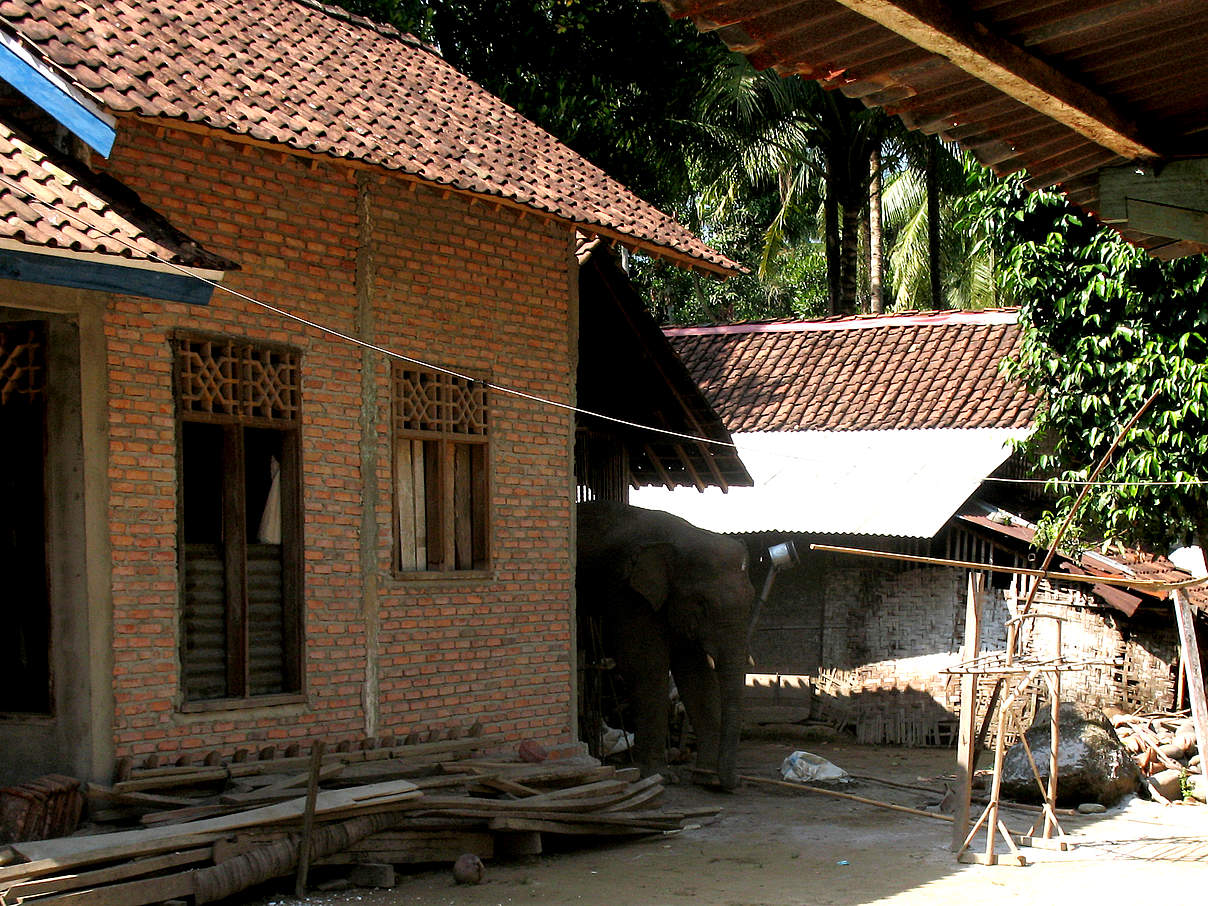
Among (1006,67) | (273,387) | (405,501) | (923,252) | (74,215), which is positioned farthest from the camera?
(923,252)

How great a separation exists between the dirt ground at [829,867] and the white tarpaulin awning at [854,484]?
145 inches

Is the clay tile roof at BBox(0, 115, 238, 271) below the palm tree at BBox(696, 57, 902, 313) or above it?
below

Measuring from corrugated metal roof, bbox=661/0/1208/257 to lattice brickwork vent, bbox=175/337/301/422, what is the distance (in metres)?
5.60

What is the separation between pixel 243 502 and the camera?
27.6 ft

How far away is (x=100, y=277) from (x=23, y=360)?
1.28 m

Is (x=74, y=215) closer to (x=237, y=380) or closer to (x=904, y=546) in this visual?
(x=237, y=380)

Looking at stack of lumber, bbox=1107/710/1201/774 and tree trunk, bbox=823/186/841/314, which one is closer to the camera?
stack of lumber, bbox=1107/710/1201/774

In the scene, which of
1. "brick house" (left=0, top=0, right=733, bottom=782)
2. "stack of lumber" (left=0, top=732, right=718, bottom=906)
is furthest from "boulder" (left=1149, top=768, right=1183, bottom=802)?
"brick house" (left=0, top=0, right=733, bottom=782)

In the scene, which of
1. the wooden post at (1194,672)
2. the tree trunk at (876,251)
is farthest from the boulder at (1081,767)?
the tree trunk at (876,251)

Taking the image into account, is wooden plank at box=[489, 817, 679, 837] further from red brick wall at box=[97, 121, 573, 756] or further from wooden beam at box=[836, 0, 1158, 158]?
wooden beam at box=[836, 0, 1158, 158]

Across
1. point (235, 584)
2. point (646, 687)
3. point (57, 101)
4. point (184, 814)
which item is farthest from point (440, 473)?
point (57, 101)

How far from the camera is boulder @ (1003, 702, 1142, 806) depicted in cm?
1110

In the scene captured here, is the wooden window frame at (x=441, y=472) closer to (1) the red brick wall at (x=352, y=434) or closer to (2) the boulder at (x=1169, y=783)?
(1) the red brick wall at (x=352, y=434)

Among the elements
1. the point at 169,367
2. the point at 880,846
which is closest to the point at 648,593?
the point at 880,846
